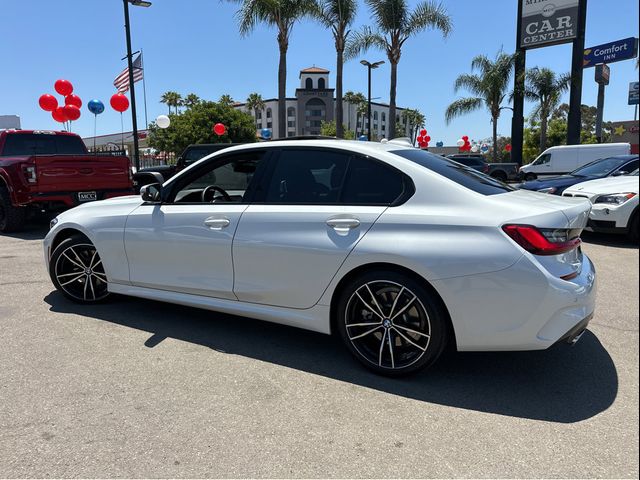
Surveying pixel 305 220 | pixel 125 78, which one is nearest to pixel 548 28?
pixel 125 78

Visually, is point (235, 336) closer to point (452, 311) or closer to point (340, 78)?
point (452, 311)

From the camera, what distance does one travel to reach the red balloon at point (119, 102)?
17516 millimetres

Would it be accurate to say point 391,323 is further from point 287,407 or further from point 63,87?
point 63,87

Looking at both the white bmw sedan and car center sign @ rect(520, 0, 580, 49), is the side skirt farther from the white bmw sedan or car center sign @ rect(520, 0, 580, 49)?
car center sign @ rect(520, 0, 580, 49)

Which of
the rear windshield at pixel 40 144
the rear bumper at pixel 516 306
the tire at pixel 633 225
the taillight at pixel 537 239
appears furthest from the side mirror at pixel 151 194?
the rear windshield at pixel 40 144

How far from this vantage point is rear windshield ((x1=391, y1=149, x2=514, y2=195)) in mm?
3262

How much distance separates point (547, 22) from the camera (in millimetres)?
27031

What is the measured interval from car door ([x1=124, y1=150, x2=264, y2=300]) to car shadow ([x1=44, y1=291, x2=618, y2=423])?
1.39 ft

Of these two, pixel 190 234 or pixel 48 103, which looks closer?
pixel 190 234

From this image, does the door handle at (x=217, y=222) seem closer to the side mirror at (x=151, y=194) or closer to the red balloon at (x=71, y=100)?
the side mirror at (x=151, y=194)

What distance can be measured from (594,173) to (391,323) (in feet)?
29.6

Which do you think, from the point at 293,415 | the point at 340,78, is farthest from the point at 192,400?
the point at 340,78

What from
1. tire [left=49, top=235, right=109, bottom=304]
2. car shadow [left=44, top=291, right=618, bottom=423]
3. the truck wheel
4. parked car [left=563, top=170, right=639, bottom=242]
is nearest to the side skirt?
car shadow [left=44, top=291, right=618, bottom=423]

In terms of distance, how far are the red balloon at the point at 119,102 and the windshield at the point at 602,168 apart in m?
15.2
